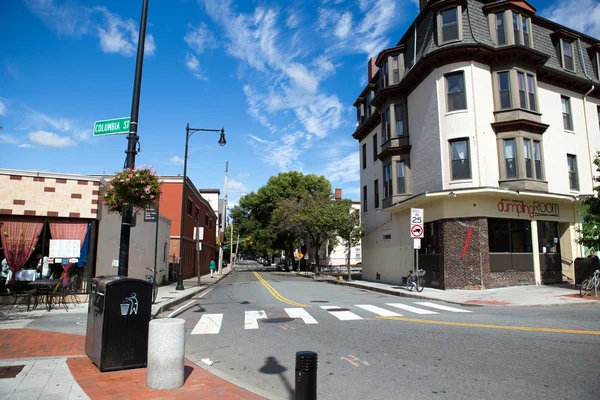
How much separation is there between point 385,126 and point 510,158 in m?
8.12

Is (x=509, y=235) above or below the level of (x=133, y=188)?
below

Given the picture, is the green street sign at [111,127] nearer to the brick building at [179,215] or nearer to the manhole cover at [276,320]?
the manhole cover at [276,320]

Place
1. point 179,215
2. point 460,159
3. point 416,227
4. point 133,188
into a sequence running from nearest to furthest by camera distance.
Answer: point 133,188, point 416,227, point 460,159, point 179,215

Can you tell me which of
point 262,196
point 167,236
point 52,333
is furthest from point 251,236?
point 52,333

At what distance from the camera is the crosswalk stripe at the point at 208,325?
966 cm

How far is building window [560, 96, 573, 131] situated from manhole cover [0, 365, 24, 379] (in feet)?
86.5

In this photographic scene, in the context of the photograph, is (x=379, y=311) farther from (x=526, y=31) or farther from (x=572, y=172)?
(x=526, y=31)

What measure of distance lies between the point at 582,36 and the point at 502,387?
26.9m

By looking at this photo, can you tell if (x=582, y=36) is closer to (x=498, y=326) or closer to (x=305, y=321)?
(x=498, y=326)

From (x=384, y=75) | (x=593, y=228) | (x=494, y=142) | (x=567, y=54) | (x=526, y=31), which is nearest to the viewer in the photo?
(x=593, y=228)

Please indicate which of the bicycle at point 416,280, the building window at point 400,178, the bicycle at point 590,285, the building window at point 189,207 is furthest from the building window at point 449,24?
the building window at point 189,207

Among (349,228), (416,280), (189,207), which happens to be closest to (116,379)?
(416,280)

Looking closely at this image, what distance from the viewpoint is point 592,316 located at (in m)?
10.8

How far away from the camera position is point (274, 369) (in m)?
6.51
